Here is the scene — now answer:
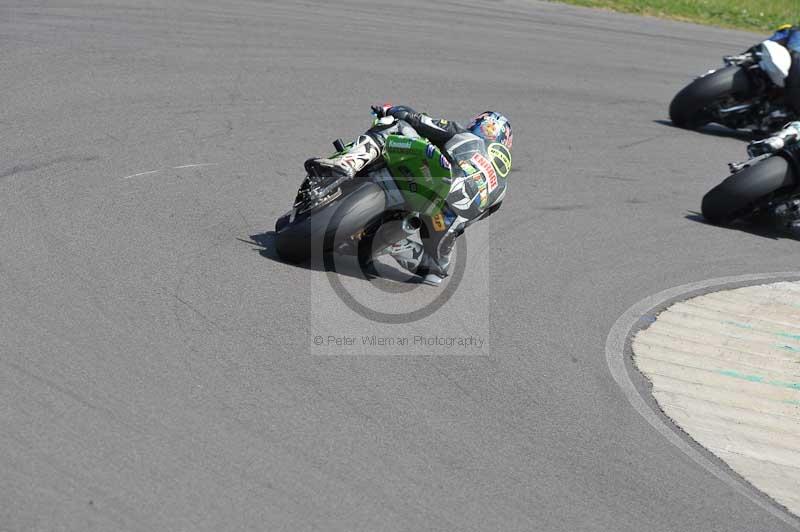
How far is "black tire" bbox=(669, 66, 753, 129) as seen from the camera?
13288 millimetres

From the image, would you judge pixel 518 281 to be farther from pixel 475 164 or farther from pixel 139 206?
pixel 139 206

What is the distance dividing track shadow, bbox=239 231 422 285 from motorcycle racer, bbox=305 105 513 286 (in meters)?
0.12

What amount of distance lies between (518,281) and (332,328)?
2.17 m

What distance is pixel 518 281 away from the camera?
8.42 m

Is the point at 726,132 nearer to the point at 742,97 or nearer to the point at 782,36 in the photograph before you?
the point at 742,97

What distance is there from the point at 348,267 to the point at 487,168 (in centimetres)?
137

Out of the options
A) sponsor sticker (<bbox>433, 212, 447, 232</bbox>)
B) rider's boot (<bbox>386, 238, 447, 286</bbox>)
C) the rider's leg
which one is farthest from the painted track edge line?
the rider's leg

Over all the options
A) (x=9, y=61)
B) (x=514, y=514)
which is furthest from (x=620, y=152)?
(x=514, y=514)

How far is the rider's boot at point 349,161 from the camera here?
745 cm

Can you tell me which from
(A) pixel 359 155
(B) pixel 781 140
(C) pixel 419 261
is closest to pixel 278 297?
(A) pixel 359 155

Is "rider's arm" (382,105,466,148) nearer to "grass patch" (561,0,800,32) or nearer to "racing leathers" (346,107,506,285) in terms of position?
"racing leathers" (346,107,506,285)

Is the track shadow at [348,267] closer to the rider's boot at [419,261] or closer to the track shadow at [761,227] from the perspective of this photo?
the rider's boot at [419,261]

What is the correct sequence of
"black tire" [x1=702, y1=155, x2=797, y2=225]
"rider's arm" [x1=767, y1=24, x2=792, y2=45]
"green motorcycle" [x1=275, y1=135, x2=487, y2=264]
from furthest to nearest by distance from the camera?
1. "rider's arm" [x1=767, y1=24, x2=792, y2=45]
2. "black tire" [x1=702, y1=155, x2=797, y2=225]
3. "green motorcycle" [x1=275, y1=135, x2=487, y2=264]

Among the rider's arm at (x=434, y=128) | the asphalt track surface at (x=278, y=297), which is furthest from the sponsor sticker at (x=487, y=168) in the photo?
the asphalt track surface at (x=278, y=297)
